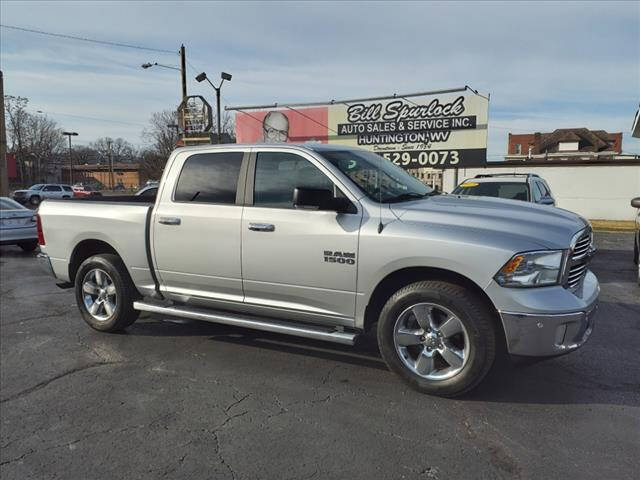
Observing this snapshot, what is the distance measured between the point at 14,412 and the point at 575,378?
14.4ft

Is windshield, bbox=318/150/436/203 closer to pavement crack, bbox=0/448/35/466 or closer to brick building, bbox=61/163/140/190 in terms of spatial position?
pavement crack, bbox=0/448/35/466

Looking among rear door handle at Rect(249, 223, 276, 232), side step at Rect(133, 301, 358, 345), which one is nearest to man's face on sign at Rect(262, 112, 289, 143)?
side step at Rect(133, 301, 358, 345)

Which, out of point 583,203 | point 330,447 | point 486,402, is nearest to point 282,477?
point 330,447

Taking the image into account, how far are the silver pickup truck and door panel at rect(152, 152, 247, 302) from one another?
13mm

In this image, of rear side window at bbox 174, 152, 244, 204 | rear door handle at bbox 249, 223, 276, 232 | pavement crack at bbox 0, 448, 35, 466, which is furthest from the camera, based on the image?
rear side window at bbox 174, 152, 244, 204

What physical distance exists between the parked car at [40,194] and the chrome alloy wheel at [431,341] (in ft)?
128

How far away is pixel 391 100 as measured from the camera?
17.3 metres

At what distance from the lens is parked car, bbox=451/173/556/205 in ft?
29.1

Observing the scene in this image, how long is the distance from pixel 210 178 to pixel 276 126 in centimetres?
1591

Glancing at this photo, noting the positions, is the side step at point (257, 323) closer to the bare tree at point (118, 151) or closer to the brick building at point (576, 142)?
the brick building at point (576, 142)

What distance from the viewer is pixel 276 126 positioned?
66.0 feet

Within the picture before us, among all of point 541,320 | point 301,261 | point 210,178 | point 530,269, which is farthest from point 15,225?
point 541,320

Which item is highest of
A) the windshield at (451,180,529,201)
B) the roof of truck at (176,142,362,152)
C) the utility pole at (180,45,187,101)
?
the utility pole at (180,45,187,101)

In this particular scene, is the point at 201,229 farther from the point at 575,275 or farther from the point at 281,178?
the point at 575,275
